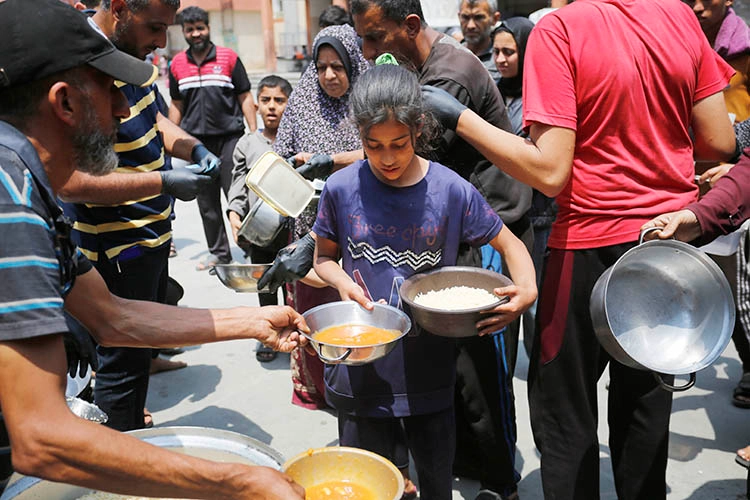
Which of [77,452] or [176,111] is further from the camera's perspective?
[176,111]

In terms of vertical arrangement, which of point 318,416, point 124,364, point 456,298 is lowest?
point 318,416

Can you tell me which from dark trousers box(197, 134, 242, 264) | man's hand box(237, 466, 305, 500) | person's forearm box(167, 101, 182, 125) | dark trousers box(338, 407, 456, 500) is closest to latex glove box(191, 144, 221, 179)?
dark trousers box(338, 407, 456, 500)

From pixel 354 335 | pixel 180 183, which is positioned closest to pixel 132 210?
pixel 180 183

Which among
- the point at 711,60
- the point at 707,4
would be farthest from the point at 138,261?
the point at 707,4

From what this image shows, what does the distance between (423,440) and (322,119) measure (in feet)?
6.13

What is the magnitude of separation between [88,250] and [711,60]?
244 cm

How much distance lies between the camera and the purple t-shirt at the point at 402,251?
86.0 inches

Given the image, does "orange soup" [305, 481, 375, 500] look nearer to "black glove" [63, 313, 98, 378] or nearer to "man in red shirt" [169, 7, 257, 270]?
"black glove" [63, 313, 98, 378]

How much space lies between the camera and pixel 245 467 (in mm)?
1362

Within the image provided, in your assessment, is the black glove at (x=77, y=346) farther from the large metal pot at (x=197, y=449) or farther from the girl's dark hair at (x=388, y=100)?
the girl's dark hair at (x=388, y=100)

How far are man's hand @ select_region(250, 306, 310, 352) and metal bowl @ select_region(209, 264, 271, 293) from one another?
1.36 metres

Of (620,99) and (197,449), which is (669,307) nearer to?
(620,99)

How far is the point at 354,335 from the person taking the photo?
2.08 meters

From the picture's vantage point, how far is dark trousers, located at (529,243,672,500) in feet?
7.02
